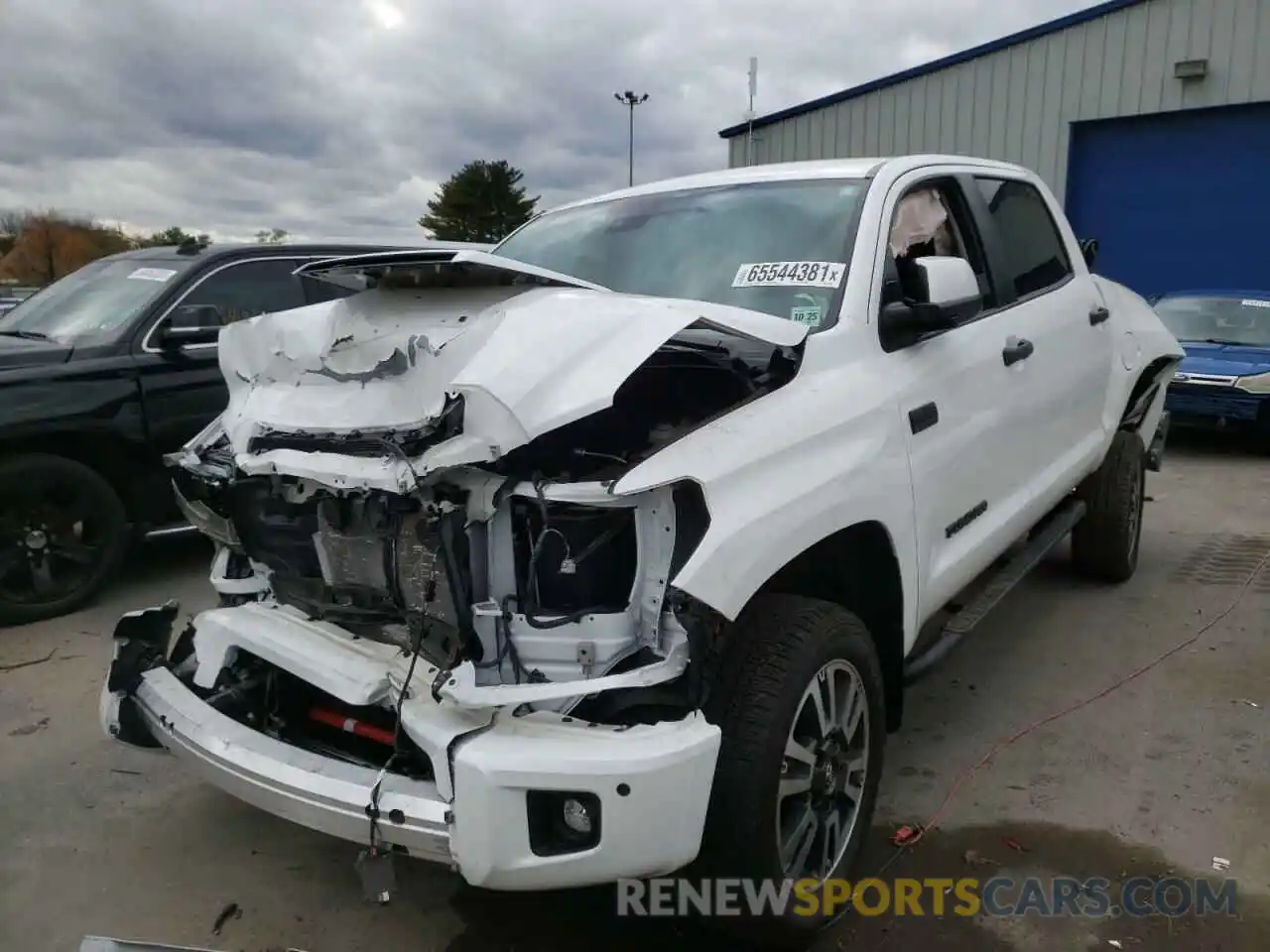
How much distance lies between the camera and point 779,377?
2.52m

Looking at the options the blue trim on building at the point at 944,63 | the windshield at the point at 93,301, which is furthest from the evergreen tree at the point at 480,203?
the windshield at the point at 93,301

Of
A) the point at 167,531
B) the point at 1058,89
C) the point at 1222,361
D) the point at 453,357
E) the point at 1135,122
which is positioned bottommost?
the point at 167,531

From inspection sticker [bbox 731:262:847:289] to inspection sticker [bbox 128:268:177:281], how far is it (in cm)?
388

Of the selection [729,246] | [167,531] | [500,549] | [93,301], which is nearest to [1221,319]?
[729,246]

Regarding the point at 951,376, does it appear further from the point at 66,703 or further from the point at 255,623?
the point at 66,703

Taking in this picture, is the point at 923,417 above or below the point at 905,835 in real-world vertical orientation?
above

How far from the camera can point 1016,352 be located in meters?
3.49

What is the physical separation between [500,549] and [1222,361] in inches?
359

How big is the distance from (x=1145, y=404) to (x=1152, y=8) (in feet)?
33.2

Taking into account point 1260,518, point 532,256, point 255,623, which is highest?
point 532,256

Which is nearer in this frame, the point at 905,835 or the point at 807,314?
the point at 807,314

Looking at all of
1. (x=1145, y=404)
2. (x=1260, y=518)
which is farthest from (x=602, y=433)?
(x=1260, y=518)

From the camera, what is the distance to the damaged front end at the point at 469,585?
2.01 metres

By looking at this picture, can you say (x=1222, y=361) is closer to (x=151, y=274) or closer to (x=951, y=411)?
(x=951, y=411)
